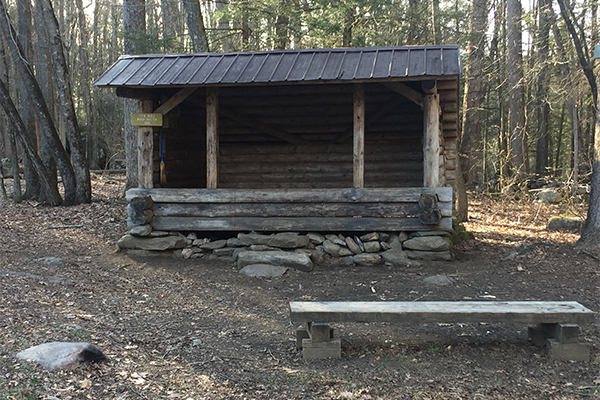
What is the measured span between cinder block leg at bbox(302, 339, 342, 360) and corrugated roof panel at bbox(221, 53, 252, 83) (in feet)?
16.7

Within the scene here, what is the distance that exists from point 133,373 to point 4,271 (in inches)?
139

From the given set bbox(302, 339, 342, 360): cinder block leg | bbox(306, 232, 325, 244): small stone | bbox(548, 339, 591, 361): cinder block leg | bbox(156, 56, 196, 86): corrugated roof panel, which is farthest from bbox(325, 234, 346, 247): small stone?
bbox(548, 339, 591, 361): cinder block leg

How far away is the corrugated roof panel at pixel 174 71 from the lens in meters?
8.65

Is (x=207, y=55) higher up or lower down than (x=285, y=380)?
higher up

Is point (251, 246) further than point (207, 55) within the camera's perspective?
No

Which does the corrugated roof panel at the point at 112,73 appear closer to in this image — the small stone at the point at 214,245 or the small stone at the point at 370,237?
the small stone at the point at 214,245

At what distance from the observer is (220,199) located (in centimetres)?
912

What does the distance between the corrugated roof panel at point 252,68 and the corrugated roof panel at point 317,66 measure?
0.87m

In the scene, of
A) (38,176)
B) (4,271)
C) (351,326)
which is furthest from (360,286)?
(38,176)

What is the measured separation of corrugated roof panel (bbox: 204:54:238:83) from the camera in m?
8.62

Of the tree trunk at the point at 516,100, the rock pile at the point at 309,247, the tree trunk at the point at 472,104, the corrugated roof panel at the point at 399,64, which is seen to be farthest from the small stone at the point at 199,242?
the tree trunk at the point at 516,100

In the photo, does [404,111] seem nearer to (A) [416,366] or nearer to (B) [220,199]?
(B) [220,199]

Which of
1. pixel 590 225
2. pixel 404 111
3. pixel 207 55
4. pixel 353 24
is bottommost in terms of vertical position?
pixel 590 225

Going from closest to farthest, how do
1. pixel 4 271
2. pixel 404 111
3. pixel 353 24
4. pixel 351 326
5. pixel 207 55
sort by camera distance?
1. pixel 351 326
2. pixel 4 271
3. pixel 207 55
4. pixel 404 111
5. pixel 353 24
